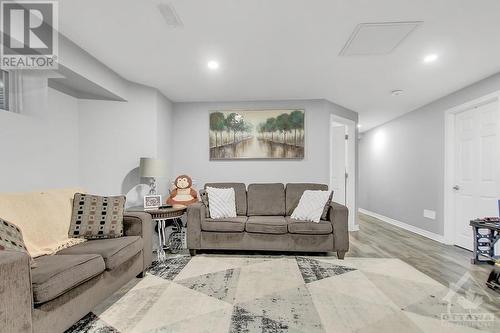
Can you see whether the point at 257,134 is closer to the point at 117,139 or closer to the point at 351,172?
the point at 351,172

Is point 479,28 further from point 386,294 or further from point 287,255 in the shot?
point 287,255

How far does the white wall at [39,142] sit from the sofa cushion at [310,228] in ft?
9.44

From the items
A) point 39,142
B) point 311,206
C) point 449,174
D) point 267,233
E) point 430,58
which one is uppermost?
point 430,58

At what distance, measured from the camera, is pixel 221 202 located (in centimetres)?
342

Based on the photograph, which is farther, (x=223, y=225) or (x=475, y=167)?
(x=475, y=167)

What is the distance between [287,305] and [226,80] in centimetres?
275

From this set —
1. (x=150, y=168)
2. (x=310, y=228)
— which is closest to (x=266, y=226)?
(x=310, y=228)

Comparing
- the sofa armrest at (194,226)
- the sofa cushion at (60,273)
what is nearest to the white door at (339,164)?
the sofa armrest at (194,226)

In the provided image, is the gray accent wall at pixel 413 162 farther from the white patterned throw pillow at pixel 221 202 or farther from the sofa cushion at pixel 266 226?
the white patterned throw pillow at pixel 221 202

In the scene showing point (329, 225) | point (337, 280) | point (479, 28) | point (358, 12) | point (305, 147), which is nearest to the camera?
point (358, 12)

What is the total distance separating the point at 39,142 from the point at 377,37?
358 cm

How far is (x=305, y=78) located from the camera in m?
3.31

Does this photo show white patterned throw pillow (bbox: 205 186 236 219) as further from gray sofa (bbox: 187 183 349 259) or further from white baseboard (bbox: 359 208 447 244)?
white baseboard (bbox: 359 208 447 244)

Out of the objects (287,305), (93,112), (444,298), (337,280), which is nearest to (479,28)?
(444,298)
